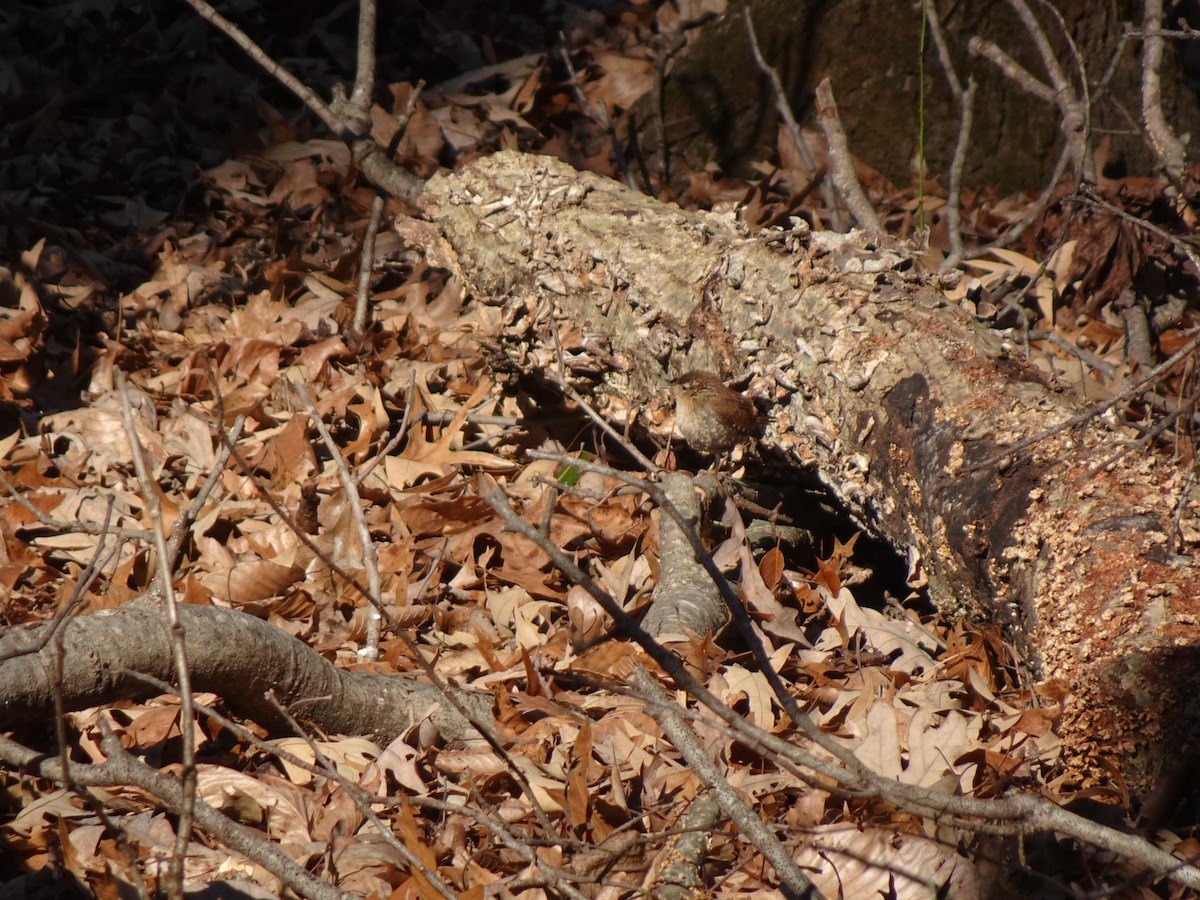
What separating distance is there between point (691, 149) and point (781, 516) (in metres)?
2.82

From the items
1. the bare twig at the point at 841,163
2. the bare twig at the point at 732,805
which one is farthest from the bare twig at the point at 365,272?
the bare twig at the point at 732,805

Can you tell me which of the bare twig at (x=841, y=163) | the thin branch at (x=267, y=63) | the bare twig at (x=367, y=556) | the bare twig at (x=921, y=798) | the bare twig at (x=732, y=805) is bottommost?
the bare twig at (x=367, y=556)

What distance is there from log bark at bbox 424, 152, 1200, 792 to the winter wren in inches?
4.5

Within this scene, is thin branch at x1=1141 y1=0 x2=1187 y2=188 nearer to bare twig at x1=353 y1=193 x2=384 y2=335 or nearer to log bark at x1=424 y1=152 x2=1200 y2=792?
log bark at x1=424 y1=152 x2=1200 y2=792

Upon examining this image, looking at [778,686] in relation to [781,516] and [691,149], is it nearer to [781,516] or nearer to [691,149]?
[781,516]

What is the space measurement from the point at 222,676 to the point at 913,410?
73.3 inches

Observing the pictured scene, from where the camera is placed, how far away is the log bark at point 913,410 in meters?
1.88

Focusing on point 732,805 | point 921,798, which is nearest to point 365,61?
point 732,805

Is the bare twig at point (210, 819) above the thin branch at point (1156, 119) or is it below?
below

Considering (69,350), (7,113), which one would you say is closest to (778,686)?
(69,350)

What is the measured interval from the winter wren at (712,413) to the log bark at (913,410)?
0.38 feet

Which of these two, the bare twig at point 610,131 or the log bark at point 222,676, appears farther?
the bare twig at point 610,131

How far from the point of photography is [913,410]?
2432 mm

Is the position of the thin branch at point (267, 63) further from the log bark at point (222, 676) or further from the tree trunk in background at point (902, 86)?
the log bark at point (222, 676)
